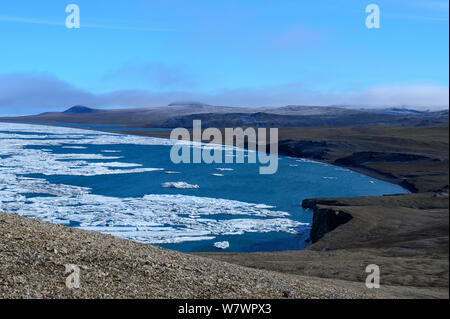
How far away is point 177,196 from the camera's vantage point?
953 inches

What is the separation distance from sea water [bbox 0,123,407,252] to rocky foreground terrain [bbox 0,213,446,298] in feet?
23.9

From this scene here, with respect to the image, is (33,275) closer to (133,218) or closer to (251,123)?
(133,218)

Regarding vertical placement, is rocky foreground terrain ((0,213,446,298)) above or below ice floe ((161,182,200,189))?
above

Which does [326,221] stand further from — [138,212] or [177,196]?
[177,196]

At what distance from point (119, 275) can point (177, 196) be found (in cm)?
1759

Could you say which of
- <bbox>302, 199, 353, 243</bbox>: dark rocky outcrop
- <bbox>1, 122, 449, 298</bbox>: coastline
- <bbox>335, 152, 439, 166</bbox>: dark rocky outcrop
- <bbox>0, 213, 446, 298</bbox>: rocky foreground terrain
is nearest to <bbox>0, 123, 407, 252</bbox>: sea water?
<bbox>302, 199, 353, 243</bbox>: dark rocky outcrop

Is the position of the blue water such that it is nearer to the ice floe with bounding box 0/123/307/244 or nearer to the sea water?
the sea water

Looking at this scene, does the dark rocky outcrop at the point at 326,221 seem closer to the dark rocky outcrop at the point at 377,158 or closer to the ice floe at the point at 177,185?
the ice floe at the point at 177,185

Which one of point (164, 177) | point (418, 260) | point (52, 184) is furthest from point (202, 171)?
point (418, 260)

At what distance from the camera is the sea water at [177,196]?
17203 mm

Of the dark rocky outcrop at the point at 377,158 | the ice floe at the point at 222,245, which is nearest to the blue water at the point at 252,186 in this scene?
the ice floe at the point at 222,245

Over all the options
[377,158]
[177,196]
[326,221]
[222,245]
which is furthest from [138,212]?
[377,158]

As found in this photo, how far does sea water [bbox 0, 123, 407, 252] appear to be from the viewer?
17203mm

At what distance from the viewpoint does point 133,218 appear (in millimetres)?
18625
